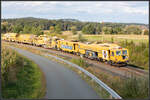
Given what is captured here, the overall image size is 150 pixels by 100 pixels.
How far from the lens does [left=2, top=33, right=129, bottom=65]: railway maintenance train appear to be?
25.1m

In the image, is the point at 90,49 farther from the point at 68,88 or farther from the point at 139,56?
the point at 68,88

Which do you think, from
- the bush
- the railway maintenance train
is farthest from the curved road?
the bush

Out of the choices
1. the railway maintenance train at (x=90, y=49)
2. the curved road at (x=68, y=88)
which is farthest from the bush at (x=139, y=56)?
the curved road at (x=68, y=88)

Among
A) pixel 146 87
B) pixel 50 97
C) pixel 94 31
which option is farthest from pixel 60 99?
pixel 94 31

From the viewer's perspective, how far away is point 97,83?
14.2 meters

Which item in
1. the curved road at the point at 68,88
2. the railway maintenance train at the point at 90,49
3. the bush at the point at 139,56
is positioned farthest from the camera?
the bush at the point at 139,56

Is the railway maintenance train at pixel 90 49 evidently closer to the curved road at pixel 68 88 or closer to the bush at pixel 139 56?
the bush at pixel 139 56

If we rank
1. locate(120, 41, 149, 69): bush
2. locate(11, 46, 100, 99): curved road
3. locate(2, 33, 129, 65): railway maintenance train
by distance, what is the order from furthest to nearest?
locate(120, 41, 149, 69): bush → locate(2, 33, 129, 65): railway maintenance train → locate(11, 46, 100, 99): curved road

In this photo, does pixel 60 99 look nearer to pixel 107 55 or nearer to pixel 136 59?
pixel 107 55

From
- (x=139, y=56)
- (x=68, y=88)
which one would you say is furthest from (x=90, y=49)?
(x=68, y=88)

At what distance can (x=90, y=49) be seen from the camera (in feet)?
97.2

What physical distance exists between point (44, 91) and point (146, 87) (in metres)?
6.59

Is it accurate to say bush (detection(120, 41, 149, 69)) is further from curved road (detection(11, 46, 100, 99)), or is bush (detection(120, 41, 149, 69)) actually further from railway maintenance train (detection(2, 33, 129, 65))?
curved road (detection(11, 46, 100, 99))

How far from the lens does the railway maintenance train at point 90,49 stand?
2514 centimetres
